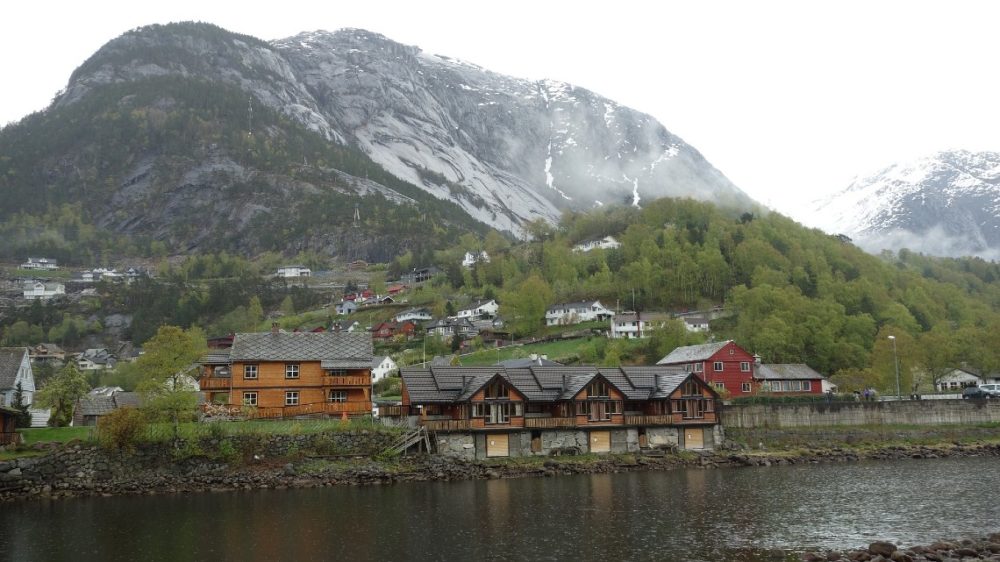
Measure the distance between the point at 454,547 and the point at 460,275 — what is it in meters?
149

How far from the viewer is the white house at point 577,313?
126875 millimetres

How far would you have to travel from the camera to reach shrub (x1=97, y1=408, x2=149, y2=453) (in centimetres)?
5112

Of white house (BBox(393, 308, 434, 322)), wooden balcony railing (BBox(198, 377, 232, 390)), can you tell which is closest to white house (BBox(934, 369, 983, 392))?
wooden balcony railing (BBox(198, 377, 232, 390))

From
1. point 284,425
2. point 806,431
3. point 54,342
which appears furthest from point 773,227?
point 54,342

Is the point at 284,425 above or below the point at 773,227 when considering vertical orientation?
below

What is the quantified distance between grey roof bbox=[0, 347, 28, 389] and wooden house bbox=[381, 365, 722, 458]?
3279 cm

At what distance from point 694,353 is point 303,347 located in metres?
42.8

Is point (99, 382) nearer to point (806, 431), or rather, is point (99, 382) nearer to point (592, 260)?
point (592, 260)

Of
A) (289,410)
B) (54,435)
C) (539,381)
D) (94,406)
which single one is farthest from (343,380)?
(94,406)

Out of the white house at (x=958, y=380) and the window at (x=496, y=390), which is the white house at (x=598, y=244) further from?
the window at (x=496, y=390)

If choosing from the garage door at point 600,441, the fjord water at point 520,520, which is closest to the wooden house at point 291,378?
the fjord water at point 520,520

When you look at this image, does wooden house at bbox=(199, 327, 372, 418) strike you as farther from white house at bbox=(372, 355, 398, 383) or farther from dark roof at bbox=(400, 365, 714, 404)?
white house at bbox=(372, 355, 398, 383)

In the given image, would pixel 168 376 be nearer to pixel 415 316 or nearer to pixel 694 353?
pixel 694 353

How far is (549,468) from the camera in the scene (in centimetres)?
5769
